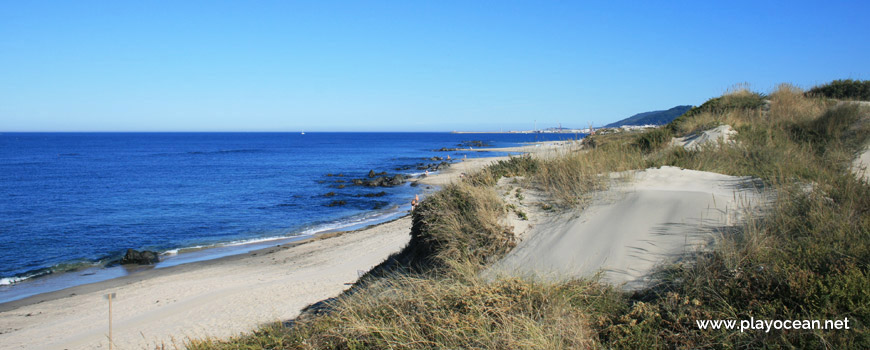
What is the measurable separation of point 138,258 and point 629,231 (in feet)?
62.8

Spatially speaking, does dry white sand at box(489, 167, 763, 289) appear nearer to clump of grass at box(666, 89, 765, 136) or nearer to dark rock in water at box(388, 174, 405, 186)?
clump of grass at box(666, 89, 765, 136)

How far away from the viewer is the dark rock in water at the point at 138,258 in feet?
61.0

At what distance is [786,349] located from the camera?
11.8 ft

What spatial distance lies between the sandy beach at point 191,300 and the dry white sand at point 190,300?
0.08ft

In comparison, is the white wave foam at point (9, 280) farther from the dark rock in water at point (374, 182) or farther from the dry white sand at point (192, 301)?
the dark rock in water at point (374, 182)

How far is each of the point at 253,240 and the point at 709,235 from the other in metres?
21.1

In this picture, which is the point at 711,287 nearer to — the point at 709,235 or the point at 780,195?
the point at 709,235

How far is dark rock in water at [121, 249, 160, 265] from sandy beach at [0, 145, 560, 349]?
5.18 feet

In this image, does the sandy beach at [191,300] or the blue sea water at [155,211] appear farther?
the blue sea water at [155,211]

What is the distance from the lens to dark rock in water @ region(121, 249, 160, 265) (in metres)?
18.6

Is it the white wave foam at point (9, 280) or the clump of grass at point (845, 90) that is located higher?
the clump of grass at point (845, 90)

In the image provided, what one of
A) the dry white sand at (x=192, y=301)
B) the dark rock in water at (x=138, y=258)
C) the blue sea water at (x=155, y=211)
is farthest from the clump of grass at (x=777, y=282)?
the dark rock in water at (x=138, y=258)

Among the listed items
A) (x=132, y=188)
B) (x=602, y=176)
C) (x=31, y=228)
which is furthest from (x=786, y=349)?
(x=132, y=188)

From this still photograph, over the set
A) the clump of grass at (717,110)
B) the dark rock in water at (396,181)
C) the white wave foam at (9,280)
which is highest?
the clump of grass at (717,110)
